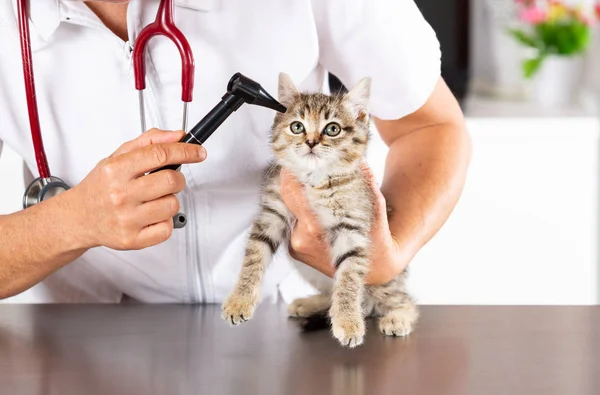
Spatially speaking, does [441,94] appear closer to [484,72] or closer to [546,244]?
[546,244]

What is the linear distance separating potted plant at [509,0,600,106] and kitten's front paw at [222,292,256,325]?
232 centimetres

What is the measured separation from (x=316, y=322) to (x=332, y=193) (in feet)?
0.60

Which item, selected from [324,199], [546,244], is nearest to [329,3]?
[324,199]

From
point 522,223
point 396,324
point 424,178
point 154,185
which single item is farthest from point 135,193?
point 522,223

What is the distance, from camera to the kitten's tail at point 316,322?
3.62 feet

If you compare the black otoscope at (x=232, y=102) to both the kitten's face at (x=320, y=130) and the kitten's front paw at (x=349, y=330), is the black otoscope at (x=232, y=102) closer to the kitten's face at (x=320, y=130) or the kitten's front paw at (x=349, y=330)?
the kitten's face at (x=320, y=130)

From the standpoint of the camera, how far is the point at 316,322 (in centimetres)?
114

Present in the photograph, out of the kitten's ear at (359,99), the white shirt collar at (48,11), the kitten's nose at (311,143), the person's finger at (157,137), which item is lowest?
the person's finger at (157,137)

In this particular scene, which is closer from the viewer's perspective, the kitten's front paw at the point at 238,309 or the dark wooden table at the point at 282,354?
the dark wooden table at the point at 282,354

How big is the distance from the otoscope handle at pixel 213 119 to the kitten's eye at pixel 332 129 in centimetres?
16

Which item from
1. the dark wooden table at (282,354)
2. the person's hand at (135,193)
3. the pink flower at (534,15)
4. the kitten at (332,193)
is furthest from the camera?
the pink flower at (534,15)

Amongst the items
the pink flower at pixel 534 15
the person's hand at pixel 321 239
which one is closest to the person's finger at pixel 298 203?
the person's hand at pixel 321 239

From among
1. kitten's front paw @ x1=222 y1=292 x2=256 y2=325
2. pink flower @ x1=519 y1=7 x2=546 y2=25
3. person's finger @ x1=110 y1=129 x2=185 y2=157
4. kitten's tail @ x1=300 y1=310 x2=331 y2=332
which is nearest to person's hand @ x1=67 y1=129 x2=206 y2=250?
person's finger @ x1=110 y1=129 x2=185 y2=157

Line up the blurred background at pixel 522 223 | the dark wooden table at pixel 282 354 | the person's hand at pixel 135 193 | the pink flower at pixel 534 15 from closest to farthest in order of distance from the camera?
the dark wooden table at pixel 282 354 → the person's hand at pixel 135 193 → the blurred background at pixel 522 223 → the pink flower at pixel 534 15
